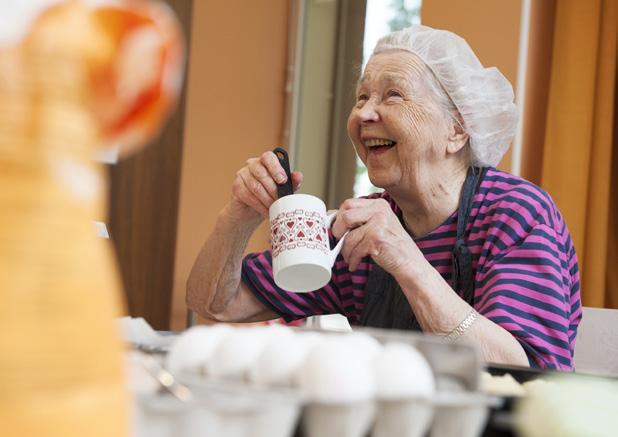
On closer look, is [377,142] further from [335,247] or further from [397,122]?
[335,247]

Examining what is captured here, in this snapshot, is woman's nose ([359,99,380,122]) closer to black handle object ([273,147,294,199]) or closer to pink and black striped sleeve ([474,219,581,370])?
black handle object ([273,147,294,199])

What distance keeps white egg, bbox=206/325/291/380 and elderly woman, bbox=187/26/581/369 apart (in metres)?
0.86

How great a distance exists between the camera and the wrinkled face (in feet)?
5.41

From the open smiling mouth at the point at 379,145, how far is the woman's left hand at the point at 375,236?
0.27 meters

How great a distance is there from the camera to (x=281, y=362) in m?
0.40

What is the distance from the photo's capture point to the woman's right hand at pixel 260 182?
1464 millimetres

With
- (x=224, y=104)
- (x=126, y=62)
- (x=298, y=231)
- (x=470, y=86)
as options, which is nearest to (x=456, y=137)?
(x=470, y=86)

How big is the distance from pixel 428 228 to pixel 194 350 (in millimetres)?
1250

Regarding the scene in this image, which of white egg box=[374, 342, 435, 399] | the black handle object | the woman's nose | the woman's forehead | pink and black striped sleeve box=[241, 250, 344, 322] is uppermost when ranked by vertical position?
the woman's forehead

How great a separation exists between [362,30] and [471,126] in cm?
273

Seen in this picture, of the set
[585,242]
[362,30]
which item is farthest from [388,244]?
[362,30]

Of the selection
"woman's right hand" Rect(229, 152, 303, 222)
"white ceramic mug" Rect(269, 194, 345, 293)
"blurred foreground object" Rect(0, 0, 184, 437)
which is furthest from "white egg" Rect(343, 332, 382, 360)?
"woman's right hand" Rect(229, 152, 303, 222)

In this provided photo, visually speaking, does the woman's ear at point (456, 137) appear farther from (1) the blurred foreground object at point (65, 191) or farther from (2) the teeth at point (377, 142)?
(1) the blurred foreground object at point (65, 191)

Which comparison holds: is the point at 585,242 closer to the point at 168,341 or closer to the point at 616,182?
the point at 616,182
